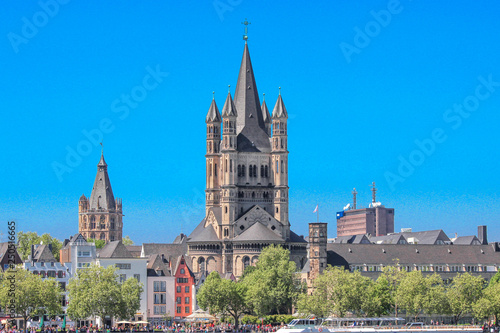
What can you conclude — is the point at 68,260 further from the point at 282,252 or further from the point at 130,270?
the point at 282,252

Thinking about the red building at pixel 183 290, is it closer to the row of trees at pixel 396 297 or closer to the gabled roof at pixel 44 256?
the gabled roof at pixel 44 256

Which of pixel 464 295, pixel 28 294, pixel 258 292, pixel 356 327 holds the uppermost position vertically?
pixel 28 294

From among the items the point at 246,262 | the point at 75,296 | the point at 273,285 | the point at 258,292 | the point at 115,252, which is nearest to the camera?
the point at 75,296

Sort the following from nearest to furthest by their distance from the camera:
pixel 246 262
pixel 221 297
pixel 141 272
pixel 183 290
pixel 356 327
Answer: pixel 356 327
pixel 221 297
pixel 141 272
pixel 183 290
pixel 246 262

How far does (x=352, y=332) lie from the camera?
13925cm

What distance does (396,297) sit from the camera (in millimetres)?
158750

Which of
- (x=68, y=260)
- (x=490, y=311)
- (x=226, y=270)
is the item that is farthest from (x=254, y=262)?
(x=490, y=311)

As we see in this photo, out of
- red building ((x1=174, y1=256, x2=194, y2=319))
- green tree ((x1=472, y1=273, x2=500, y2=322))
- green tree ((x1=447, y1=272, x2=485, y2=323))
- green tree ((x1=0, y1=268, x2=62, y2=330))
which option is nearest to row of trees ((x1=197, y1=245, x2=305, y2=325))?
red building ((x1=174, y1=256, x2=194, y2=319))

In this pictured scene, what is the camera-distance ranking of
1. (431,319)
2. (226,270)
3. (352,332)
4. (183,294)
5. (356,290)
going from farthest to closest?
(226,270)
(183,294)
(431,319)
(356,290)
(352,332)

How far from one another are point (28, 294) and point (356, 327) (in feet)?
160

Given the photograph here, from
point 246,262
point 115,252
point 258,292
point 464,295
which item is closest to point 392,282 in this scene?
point 464,295

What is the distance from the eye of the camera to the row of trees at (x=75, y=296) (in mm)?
143875

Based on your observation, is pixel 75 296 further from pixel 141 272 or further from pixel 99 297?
pixel 141 272

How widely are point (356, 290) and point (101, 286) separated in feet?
130
